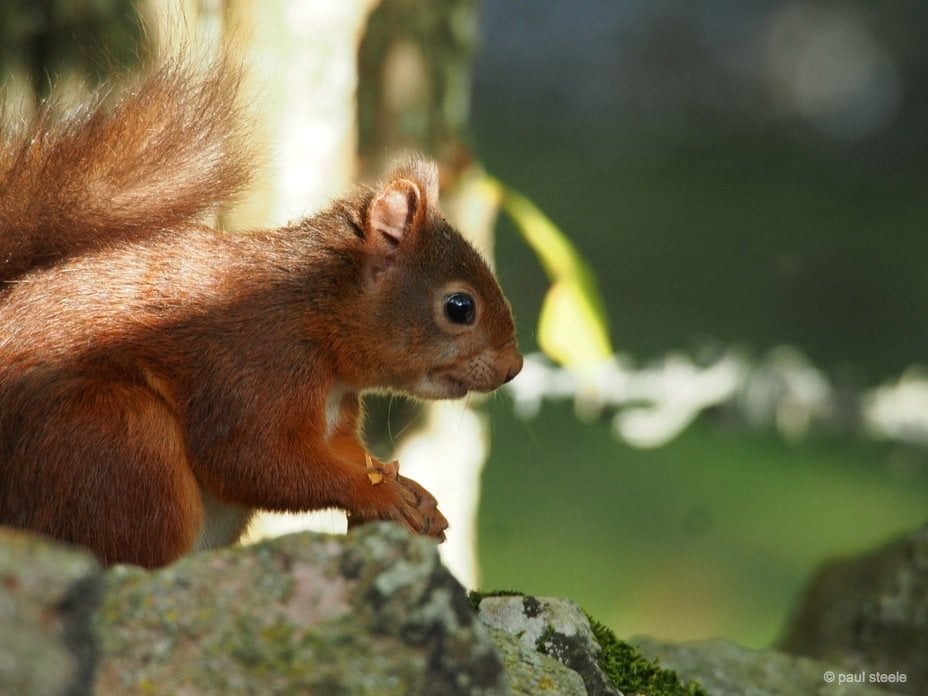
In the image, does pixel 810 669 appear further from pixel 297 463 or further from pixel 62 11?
pixel 62 11

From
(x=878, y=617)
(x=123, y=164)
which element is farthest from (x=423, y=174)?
(x=878, y=617)

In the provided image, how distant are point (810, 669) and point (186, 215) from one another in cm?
143

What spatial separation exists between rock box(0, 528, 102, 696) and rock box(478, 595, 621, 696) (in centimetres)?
82

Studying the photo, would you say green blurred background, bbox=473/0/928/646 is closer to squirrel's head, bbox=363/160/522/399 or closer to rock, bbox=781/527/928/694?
rock, bbox=781/527/928/694

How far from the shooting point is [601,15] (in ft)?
20.5

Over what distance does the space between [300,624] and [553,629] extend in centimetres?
68

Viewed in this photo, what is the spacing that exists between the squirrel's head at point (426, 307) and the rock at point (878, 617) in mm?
1212

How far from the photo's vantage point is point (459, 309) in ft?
6.79

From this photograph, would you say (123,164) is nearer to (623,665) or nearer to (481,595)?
(481,595)

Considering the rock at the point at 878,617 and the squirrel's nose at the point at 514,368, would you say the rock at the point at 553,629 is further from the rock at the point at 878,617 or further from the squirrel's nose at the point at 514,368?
the rock at the point at 878,617

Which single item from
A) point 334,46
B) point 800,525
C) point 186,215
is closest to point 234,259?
point 186,215

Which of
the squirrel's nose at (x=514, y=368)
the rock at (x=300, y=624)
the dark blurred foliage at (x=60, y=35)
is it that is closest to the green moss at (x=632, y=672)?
the squirrel's nose at (x=514, y=368)

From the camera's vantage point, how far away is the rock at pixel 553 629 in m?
1.73

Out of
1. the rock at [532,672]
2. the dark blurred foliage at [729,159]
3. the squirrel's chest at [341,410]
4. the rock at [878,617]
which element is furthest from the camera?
the dark blurred foliage at [729,159]
